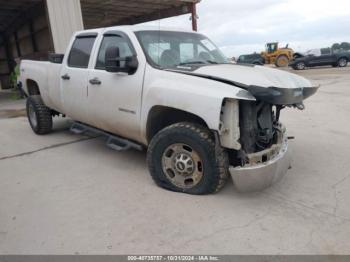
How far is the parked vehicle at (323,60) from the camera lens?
83.4 feet

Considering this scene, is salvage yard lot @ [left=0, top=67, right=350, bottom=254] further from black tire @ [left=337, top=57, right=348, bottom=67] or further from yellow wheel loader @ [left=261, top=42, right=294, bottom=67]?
yellow wheel loader @ [left=261, top=42, right=294, bottom=67]

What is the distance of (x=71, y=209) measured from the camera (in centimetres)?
343

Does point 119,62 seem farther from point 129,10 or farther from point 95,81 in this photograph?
point 129,10

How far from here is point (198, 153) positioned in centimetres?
Answer: 341

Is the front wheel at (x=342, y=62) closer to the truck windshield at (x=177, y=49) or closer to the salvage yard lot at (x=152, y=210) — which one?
the salvage yard lot at (x=152, y=210)

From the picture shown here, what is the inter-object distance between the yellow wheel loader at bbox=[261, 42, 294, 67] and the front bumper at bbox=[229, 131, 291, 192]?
30.0 metres

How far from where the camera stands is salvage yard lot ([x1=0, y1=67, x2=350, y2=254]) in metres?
2.79

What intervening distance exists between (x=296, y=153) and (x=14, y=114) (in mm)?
8045

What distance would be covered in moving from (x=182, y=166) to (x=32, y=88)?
4.72 m

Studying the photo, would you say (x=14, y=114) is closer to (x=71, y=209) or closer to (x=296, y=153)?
(x=71, y=209)

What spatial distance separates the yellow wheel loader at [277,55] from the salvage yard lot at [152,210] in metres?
27.9

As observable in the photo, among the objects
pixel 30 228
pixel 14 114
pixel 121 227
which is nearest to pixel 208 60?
pixel 121 227

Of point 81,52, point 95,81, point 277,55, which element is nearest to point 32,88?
point 81,52

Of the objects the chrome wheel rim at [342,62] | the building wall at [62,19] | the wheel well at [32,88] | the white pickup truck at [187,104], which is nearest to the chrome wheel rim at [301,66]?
the chrome wheel rim at [342,62]
